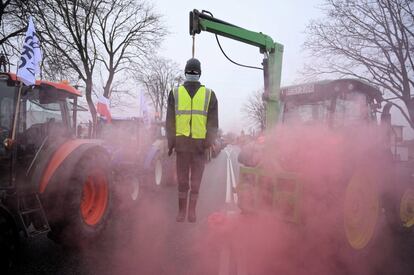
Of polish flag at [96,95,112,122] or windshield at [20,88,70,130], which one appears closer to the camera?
windshield at [20,88,70,130]

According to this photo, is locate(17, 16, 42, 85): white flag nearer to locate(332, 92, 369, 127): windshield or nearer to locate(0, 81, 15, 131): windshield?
locate(0, 81, 15, 131): windshield

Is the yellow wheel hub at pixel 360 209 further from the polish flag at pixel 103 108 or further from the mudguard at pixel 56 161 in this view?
the polish flag at pixel 103 108

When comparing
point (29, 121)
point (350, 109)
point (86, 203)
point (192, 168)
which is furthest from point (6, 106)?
point (350, 109)

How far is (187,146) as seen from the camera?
14.0ft

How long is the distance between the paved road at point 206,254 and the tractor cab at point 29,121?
117cm

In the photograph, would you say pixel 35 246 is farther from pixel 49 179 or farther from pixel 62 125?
pixel 62 125

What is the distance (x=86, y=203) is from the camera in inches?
204

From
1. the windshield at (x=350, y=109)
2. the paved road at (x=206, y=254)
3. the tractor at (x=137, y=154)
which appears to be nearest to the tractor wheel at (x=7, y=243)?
the paved road at (x=206, y=254)

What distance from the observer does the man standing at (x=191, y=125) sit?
4.24 meters

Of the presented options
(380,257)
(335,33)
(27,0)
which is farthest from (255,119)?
(380,257)

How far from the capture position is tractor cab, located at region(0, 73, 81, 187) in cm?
401

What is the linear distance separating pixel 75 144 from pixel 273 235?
295 centimetres

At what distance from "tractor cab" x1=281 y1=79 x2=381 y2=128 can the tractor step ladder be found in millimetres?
3772

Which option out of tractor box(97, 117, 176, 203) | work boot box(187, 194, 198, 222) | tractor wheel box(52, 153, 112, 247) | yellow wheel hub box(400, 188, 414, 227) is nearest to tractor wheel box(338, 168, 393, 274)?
yellow wheel hub box(400, 188, 414, 227)
